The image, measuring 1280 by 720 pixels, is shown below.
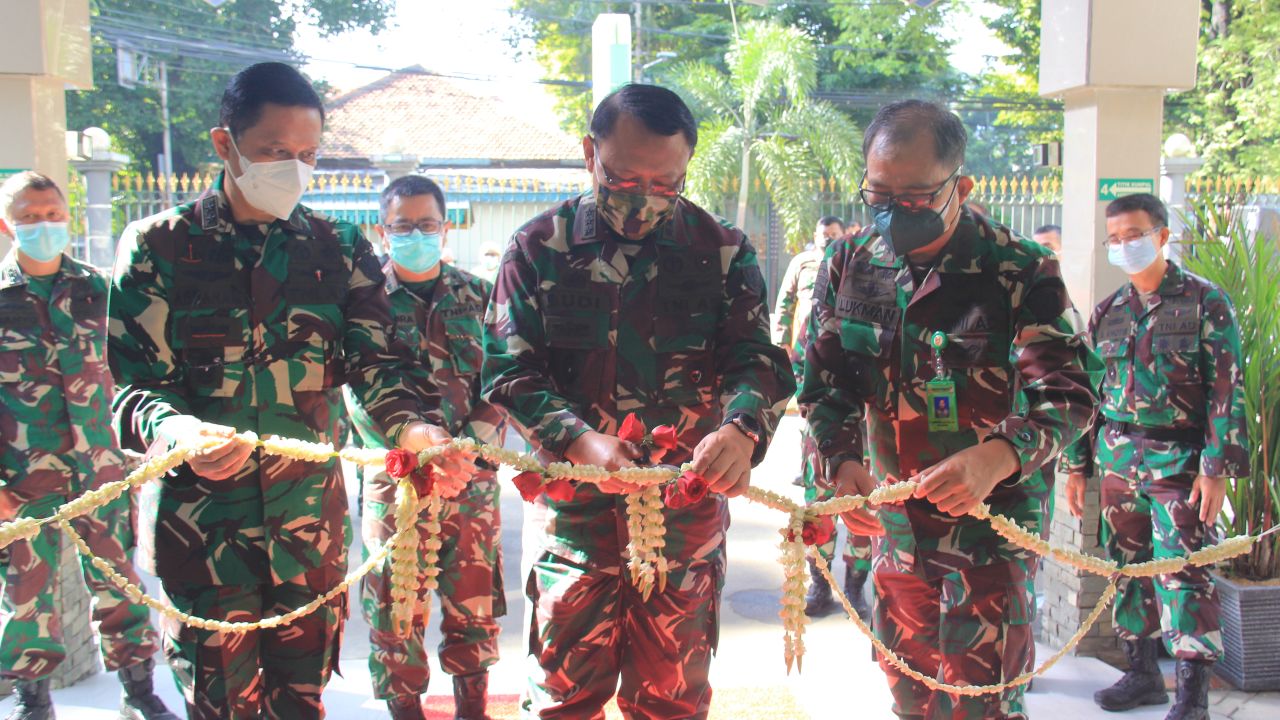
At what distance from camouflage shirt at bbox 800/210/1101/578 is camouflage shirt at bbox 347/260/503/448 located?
2.00m

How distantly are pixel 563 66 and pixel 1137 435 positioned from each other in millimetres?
30696

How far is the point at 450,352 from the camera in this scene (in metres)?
4.82

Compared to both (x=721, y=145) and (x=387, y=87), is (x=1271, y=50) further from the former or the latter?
(x=387, y=87)

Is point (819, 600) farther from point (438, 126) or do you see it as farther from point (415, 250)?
point (438, 126)

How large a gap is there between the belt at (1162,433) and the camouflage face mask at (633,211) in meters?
2.93

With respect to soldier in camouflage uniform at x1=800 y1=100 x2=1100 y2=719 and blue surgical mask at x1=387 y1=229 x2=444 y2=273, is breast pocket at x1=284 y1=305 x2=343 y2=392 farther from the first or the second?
blue surgical mask at x1=387 y1=229 x2=444 y2=273

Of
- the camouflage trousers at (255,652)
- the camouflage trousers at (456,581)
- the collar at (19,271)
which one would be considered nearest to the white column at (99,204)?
the collar at (19,271)

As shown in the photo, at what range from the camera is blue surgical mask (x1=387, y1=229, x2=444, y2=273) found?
491cm

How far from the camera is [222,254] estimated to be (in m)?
2.99

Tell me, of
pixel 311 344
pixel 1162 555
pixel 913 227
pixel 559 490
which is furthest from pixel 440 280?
pixel 1162 555

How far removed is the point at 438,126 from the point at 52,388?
1263 inches

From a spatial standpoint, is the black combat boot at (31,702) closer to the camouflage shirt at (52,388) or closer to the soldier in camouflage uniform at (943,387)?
the camouflage shirt at (52,388)

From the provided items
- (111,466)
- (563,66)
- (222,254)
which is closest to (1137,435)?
(222,254)

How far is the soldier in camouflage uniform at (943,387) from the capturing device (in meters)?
2.97
